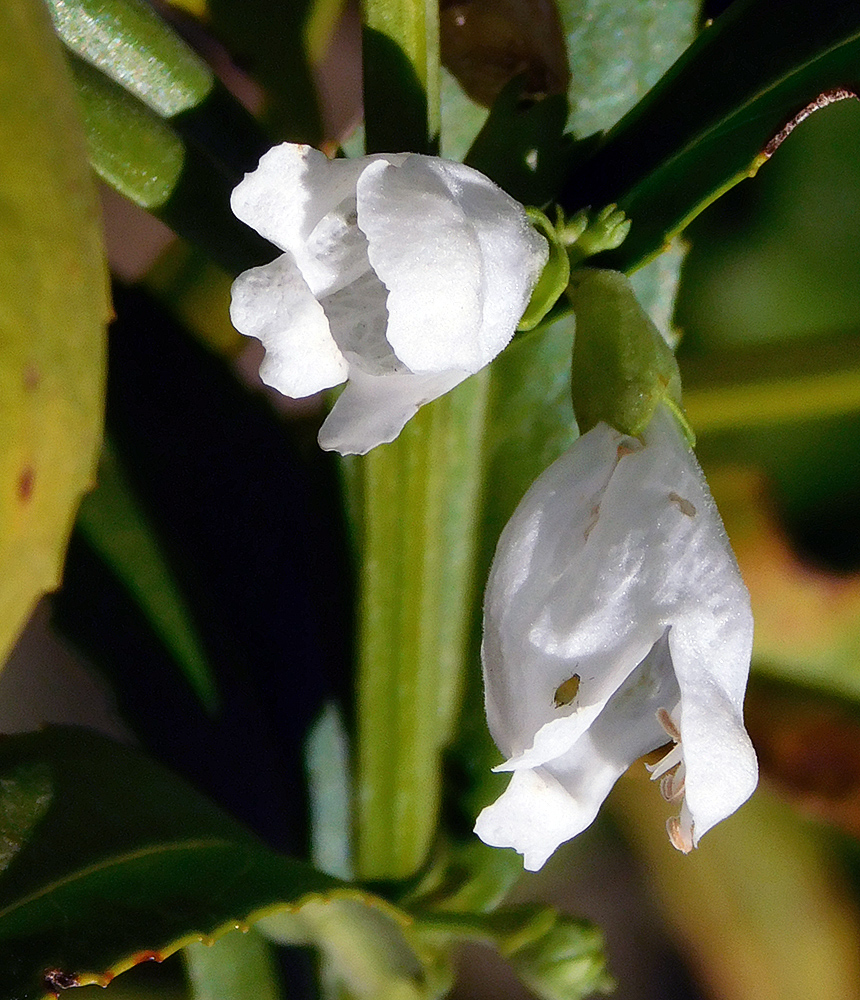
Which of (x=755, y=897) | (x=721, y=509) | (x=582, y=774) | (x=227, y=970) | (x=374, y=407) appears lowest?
(x=755, y=897)

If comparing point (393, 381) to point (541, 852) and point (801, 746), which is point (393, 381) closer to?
point (541, 852)

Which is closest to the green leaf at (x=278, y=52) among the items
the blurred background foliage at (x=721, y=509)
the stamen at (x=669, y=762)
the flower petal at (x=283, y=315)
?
the blurred background foliage at (x=721, y=509)

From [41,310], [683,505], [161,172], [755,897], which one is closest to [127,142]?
[161,172]

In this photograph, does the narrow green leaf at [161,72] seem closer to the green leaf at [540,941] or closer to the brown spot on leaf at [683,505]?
the brown spot on leaf at [683,505]

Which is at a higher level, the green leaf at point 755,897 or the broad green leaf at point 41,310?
the broad green leaf at point 41,310

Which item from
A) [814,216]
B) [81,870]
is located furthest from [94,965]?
[814,216]

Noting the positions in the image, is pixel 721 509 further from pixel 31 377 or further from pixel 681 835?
pixel 31 377
